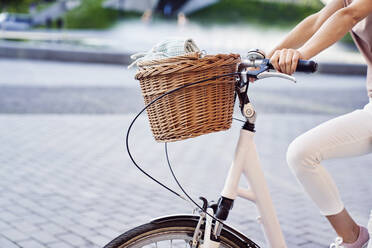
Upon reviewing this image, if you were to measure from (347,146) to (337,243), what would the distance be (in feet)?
1.51

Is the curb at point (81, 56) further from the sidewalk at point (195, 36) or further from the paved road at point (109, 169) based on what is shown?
the sidewalk at point (195, 36)

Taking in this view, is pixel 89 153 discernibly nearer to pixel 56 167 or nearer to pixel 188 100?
pixel 56 167

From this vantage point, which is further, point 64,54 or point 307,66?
point 64,54

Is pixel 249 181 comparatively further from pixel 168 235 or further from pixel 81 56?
pixel 81 56

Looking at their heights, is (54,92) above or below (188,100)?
below

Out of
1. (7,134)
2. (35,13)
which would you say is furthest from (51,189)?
(35,13)

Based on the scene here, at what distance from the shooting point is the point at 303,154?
2281 millimetres

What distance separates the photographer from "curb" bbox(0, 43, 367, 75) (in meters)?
16.7

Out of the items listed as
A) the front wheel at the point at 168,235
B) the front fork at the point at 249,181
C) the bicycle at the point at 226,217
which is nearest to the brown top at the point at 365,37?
the bicycle at the point at 226,217

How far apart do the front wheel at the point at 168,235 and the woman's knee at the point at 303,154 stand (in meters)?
0.38

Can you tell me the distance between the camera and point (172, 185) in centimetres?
540

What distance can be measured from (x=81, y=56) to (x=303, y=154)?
15.1 meters

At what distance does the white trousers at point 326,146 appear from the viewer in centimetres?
228

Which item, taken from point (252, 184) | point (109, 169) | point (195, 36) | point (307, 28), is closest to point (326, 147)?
point (252, 184)
